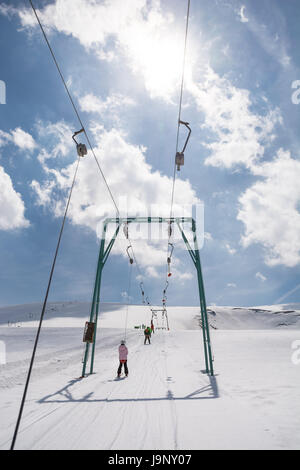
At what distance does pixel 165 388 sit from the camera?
8.09 meters

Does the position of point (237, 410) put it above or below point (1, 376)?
above

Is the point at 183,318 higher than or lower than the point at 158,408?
higher

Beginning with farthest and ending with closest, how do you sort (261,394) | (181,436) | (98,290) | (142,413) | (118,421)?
(98,290)
(261,394)
(142,413)
(118,421)
(181,436)

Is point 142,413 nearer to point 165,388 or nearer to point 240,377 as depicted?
point 165,388

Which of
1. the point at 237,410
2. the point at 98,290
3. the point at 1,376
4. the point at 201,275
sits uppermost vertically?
the point at 201,275

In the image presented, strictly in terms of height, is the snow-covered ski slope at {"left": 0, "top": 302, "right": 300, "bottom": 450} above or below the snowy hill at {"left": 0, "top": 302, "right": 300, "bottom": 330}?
below

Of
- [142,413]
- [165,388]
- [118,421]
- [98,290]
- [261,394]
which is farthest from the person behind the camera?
[98,290]

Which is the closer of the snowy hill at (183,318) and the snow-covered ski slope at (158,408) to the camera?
A: the snow-covered ski slope at (158,408)

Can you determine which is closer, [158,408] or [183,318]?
[158,408]

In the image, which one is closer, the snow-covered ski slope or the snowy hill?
the snow-covered ski slope

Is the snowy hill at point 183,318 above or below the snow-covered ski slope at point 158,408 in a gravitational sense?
above

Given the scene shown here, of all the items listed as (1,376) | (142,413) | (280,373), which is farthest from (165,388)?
(1,376)
